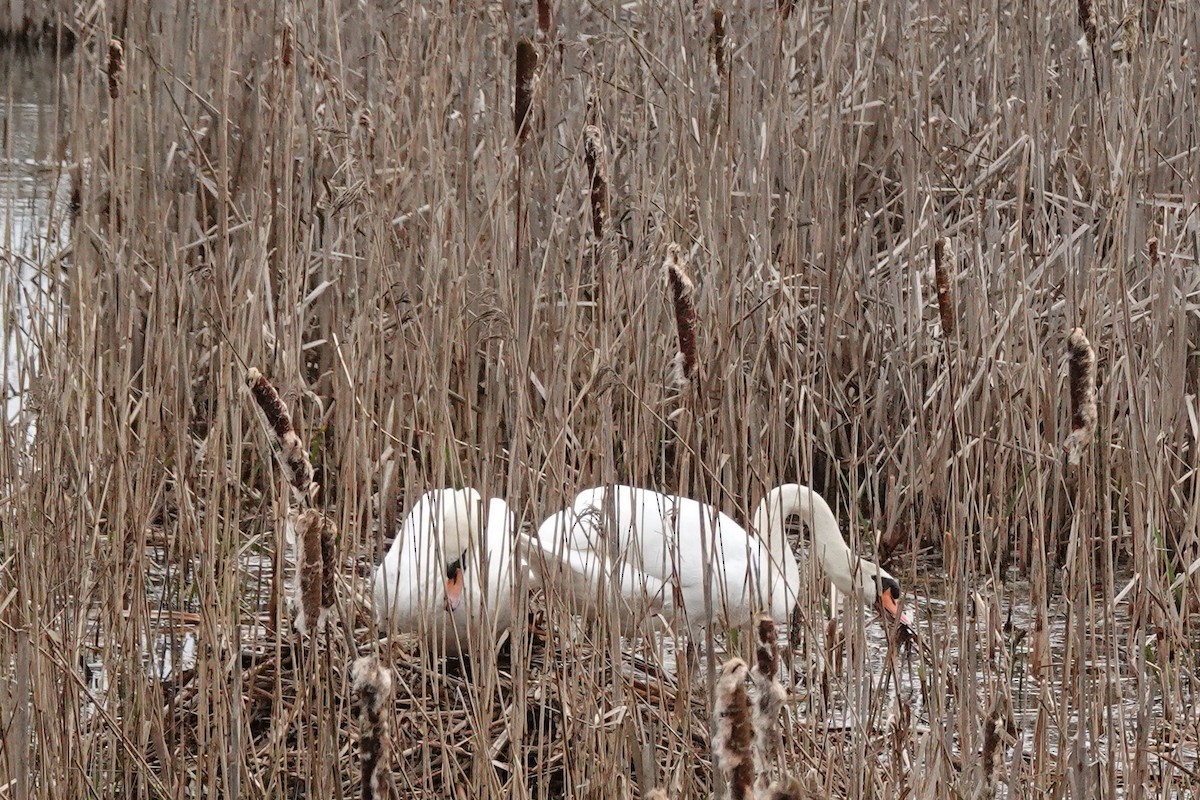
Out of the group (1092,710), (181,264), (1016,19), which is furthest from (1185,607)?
(1016,19)

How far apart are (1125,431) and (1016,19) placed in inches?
58.8

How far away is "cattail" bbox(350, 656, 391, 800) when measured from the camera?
3.07 ft

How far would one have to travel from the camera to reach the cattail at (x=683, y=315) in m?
1.14

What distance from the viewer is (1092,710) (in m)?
1.64

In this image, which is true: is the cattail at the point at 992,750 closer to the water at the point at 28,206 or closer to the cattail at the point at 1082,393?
the cattail at the point at 1082,393

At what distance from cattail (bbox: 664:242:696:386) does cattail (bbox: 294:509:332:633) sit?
294mm

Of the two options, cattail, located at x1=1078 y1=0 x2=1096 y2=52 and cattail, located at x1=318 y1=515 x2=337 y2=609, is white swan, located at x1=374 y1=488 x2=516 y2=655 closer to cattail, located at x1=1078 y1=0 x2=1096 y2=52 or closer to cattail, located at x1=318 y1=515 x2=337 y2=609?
cattail, located at x1=318 y1=515 x2=337 y2=609

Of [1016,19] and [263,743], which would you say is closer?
[263,743]

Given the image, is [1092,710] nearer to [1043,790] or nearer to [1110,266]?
[1043,790]

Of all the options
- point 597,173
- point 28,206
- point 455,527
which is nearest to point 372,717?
point 597,173

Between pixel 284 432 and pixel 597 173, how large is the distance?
37 cm

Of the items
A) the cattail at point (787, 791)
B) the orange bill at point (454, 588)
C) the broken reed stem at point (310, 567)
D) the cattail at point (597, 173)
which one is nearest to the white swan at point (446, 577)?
the orange bill at point (454, 588)

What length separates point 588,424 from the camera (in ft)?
6.81

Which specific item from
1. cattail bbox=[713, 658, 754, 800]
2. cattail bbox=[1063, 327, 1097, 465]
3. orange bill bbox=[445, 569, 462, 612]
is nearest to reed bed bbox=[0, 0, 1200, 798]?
cattail bbox=[1063, 327, 1097, 465]
